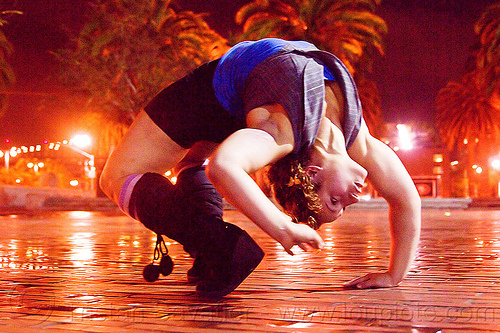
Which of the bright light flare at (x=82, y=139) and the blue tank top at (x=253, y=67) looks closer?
the blue tank top at (x=253, y=67)

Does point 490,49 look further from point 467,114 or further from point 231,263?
point 231,263

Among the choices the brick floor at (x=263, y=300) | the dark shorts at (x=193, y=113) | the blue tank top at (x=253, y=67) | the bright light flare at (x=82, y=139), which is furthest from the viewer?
the bright light flare at (x=82, y=139)

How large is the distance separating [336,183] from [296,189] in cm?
14

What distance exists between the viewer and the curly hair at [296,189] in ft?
7.72

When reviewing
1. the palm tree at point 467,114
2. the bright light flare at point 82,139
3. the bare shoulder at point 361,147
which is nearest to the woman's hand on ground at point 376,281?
the bare shoulder at point 361,147

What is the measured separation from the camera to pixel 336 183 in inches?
95.0

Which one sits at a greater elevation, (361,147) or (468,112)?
(468,112)

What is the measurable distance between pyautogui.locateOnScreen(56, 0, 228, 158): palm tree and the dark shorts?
25820 mm

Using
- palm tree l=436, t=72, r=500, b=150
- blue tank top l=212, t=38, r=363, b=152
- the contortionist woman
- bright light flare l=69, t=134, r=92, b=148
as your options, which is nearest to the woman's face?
the contortionist woman

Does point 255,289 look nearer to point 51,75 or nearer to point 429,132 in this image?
point 51,75

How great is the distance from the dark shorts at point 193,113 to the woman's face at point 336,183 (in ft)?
1.37

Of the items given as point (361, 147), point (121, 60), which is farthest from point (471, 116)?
point (361, 147)

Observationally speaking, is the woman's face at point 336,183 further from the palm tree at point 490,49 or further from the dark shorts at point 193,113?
the palm tree at point 490,49

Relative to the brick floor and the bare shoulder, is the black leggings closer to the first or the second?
the brick floor
